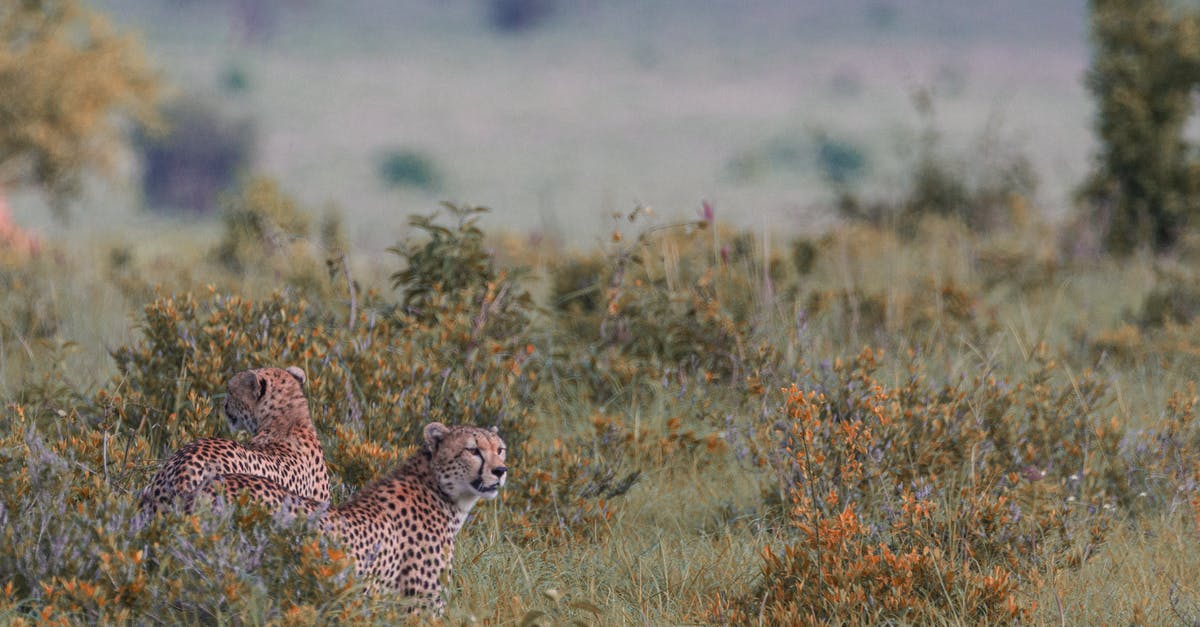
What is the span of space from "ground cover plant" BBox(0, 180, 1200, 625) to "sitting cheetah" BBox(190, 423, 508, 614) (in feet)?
0.31

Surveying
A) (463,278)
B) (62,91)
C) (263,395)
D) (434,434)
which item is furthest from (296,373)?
(62,91)

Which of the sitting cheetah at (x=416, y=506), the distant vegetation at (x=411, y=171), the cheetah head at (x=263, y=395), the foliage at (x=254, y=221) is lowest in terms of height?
the distant vegetation at (x=411, y=171)

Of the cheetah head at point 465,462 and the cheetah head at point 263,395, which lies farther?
the cheetah head at point 263,395

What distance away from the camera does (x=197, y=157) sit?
73125 millimetres

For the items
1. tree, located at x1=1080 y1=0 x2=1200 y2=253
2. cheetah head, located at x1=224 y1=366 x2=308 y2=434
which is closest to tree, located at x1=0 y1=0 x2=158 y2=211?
tree, located at x1=1080 y1=0 x2=1200 y2=253

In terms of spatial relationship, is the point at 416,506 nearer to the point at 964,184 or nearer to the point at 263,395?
the point at 263,395

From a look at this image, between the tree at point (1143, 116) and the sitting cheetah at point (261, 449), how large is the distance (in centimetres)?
1127

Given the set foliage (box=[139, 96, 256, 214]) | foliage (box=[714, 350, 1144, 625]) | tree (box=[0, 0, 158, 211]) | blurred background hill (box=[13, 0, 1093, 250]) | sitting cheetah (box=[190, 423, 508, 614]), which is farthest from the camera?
foliage (box=[139, 96, 256, 214])

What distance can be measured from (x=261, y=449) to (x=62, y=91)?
72.6 ft

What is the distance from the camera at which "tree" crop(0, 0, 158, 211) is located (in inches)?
947

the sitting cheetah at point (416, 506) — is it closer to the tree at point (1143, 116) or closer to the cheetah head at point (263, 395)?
the cheetah head at point (263, 395)

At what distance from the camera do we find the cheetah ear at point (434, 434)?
13.3ft

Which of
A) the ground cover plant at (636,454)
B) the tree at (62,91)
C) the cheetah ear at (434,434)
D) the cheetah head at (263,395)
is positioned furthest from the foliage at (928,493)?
the tree at (62,91)

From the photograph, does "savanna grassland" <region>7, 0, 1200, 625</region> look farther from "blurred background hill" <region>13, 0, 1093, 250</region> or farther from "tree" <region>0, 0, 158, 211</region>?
"blurred background hill" <region>13, 0, 1093, 250</region>
